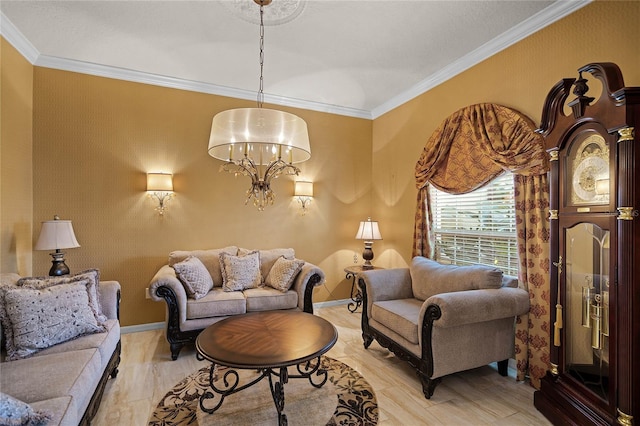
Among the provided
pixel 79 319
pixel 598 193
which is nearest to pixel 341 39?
pixel 598 193

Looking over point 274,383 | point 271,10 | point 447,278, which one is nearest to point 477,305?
point 447,278

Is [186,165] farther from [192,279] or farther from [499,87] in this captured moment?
[499,87]

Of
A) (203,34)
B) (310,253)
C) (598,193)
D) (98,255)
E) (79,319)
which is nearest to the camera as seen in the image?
(598,193)

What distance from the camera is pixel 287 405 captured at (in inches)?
88.5

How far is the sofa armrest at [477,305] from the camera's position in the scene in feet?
7.54

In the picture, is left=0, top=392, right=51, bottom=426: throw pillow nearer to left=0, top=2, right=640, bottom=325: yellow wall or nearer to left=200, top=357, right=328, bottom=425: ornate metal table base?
left=200, top=357, right=328, bottom=425: ornate metal table base

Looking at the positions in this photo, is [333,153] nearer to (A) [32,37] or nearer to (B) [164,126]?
(B) [164,126]

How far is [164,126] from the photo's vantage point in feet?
12.7

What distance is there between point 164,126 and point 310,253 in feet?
8.77

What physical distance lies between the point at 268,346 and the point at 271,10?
8.69 ft

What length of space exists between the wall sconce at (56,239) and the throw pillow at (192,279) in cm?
107

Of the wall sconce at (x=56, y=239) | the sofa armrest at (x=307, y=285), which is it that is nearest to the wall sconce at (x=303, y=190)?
the sofa armrest at (x=307, y=285)

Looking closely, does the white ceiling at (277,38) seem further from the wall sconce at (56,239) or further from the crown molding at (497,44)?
the wall sconce at (56,239)

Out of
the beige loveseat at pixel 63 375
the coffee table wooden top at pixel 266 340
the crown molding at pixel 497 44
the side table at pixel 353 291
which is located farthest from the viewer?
the side table at pixel 353 291
